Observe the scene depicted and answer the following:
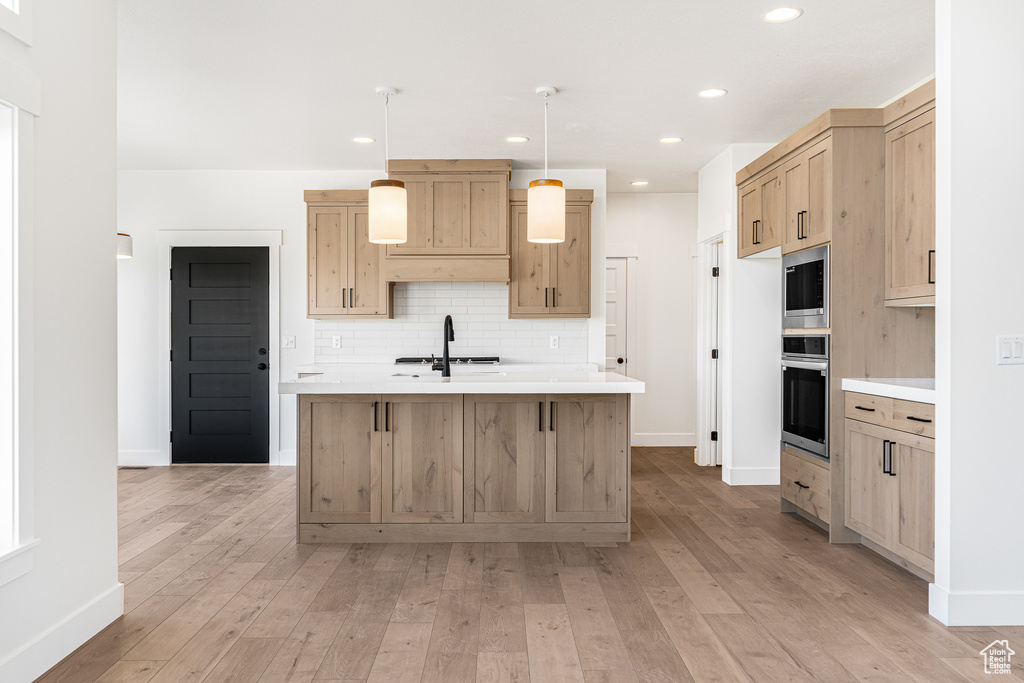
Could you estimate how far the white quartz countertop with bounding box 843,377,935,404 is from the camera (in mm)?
3002

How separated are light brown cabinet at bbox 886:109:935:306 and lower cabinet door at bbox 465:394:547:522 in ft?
6.59

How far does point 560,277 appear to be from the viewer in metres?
5.91

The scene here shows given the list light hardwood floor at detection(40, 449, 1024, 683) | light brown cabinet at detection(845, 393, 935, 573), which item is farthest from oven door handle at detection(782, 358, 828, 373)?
light hardwood floor at detection(40, 449, 1024, 683)

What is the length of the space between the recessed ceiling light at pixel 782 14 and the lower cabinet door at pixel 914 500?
6.64ft

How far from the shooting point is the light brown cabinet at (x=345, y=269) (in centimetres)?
591

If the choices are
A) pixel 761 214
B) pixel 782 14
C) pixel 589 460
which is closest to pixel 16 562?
pixel 589 460

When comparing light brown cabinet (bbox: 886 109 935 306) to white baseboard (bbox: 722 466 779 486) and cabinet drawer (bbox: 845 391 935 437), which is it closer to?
cabinet drawer (bbox: 845 391 935 437)

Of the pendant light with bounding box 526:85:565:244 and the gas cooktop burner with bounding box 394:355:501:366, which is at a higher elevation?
the pendant light with bounding box 526:85:565:244

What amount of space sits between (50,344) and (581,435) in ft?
8.10

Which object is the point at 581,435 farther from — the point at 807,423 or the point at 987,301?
the point at 987,301

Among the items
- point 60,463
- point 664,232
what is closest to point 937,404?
point 60,463

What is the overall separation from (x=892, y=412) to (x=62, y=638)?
3.61 m

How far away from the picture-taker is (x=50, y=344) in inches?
91.4

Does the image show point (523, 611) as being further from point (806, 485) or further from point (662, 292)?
point (662, 292)
